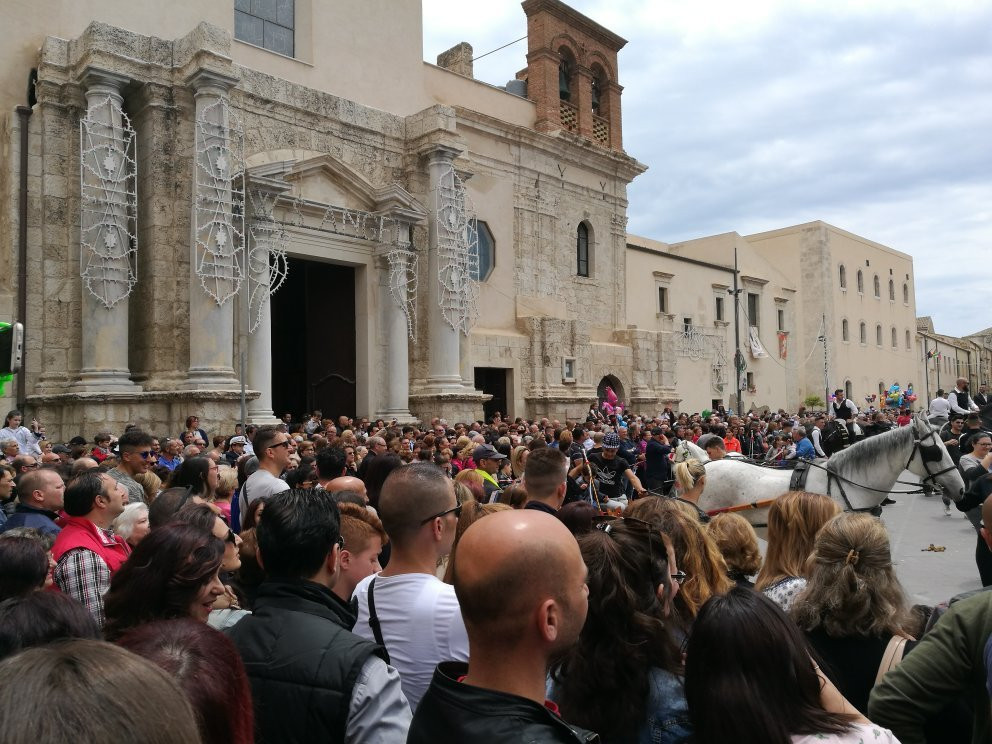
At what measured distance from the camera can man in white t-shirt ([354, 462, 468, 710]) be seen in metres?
2.93

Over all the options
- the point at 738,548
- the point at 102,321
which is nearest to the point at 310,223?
the point at 102,321

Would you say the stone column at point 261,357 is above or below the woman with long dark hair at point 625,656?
above

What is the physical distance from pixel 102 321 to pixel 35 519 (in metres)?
10.9

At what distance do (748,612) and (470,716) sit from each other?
803 millimetres

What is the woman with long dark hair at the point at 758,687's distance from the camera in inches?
78.9

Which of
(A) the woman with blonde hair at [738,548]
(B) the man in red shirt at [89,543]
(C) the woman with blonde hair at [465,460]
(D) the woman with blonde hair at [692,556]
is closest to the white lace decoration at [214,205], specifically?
(C) the woman with blonde hair at [465,460]

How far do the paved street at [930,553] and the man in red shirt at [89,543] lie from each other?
6051 mm

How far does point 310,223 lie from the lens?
1878cm

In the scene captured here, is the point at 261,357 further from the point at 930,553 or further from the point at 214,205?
the point at 930,553

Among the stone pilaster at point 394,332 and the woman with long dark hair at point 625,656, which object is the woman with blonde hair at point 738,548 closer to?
the woman with long dark hair at point 625,656

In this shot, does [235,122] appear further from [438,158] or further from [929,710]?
[929,710]

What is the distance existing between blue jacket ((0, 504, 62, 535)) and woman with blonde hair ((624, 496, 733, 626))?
4051 mm

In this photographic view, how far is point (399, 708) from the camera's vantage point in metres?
2.38

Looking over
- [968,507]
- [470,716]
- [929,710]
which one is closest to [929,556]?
[968,507]
